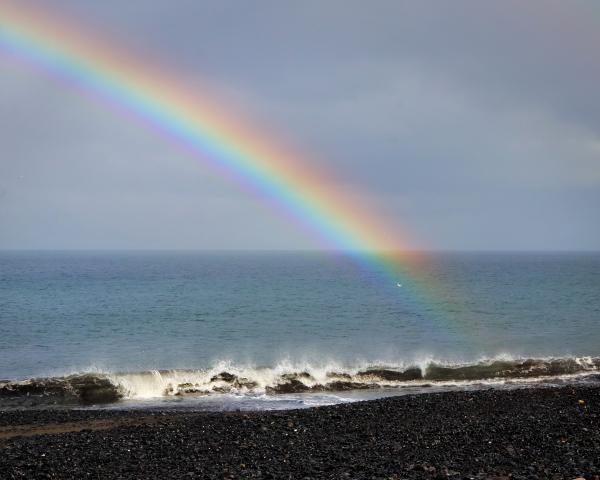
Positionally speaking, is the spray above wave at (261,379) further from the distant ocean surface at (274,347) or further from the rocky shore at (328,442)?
the rocky shore at (328,442)

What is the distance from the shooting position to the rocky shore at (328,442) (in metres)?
13.9

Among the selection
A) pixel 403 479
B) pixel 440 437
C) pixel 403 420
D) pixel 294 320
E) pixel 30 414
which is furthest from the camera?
pixel 294 320

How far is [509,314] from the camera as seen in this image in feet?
238

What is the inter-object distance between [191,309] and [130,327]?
61.9 feet

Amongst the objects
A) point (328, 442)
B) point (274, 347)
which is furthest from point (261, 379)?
point (328, 442)

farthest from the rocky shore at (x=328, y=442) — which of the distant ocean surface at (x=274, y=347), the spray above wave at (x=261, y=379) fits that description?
the distant ocean surface at (x=274, y=347)

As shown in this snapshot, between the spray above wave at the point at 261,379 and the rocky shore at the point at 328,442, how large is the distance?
5.56 meters

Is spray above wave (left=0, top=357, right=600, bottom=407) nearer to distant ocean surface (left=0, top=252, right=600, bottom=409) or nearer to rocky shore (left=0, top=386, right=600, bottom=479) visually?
distant ocean surface (left=0, top=252, right=600, bottom=409)

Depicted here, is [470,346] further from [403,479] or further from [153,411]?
[403,479]

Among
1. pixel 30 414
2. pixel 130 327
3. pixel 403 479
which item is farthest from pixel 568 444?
pixel 130 327

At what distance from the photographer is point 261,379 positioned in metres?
32.5

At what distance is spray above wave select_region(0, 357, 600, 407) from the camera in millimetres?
29922

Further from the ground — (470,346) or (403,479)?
(403,479)

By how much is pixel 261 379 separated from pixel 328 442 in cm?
1563
